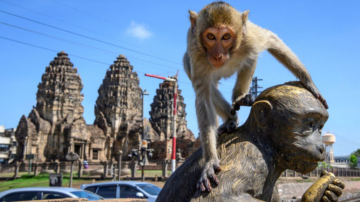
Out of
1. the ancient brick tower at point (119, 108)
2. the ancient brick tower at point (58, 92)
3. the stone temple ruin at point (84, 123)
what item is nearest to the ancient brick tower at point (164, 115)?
the stone temple ruin at point (84, 123)

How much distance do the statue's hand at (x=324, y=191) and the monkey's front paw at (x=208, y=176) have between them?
668mm

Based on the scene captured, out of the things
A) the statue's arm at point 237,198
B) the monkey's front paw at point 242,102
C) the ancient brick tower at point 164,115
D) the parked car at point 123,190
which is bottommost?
the parked car at point 123,190

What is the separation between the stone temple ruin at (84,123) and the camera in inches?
1885

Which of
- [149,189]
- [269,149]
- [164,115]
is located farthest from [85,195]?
[164,115]

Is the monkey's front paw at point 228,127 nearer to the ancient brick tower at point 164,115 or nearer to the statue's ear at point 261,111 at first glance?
the statue's ear at point 261,111

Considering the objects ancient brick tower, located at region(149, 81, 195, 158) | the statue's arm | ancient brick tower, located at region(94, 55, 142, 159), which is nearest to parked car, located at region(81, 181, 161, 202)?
the statue's arm

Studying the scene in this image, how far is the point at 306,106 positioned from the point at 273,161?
0.50 meters

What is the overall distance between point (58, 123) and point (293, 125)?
5005cm

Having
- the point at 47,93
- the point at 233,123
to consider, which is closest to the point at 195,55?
the point at 233,123

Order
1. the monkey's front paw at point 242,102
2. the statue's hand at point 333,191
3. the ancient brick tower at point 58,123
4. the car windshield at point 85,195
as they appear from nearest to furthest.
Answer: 1. the statue's hand at point 333,191
2. the monkey's front paw at point 242,102
3. the car windshield at point 85,195
4. the ancient brick tower at point 58,123

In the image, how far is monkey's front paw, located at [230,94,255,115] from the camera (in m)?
3.69

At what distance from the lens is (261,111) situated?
3.04m

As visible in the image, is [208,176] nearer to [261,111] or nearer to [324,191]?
[261,111]

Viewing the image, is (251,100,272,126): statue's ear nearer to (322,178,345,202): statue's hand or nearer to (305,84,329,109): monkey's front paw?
(305,84,329,109): monkey's front paw
